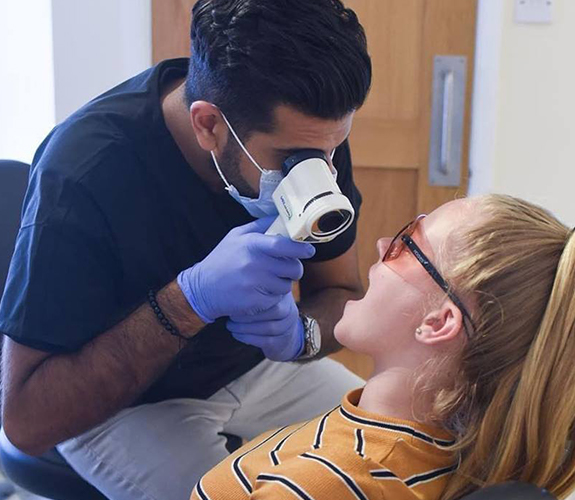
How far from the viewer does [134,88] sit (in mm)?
1285

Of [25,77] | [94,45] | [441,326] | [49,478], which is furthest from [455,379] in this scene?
[25,77]

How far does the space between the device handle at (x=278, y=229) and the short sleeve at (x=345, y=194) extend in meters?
0.31

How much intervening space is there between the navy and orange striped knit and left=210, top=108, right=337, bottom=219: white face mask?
345mm

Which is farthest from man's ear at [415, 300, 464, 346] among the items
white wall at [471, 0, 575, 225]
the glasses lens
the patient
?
white wall at [471, 0, 575, 225]

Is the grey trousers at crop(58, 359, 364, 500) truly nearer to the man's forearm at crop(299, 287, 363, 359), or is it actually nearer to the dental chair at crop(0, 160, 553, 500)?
the dental chair at crop(0, 160, 553, 500)

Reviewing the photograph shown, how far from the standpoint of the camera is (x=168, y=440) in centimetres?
114

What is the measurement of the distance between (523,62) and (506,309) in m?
1.28

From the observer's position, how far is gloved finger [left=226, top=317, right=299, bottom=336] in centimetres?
110

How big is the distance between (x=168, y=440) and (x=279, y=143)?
1.64 ft

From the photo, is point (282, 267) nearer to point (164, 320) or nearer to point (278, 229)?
point (278, 229)

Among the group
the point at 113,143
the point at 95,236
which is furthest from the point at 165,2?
the point at 95,236

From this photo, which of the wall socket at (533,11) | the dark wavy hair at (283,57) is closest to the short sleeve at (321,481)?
the dark wavy hair at (283,57)

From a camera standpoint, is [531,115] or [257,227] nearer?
[257,227]

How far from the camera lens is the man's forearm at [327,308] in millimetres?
1342
